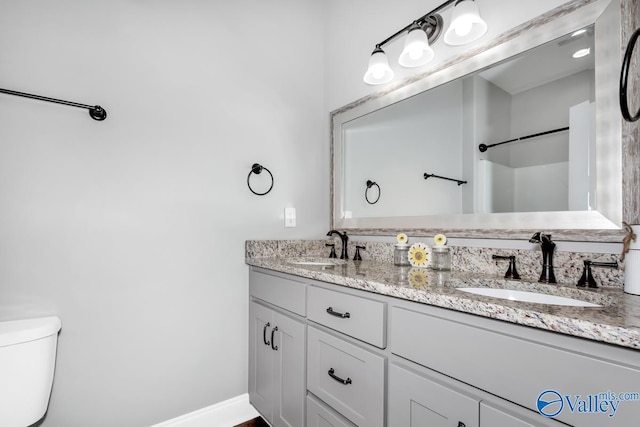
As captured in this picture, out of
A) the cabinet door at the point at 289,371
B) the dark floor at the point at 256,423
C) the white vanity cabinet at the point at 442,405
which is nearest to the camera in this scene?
the white vanity cabinet at the point at 442,405

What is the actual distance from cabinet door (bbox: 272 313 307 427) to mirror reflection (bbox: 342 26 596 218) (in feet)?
2.78

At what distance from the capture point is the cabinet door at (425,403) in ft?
2.57

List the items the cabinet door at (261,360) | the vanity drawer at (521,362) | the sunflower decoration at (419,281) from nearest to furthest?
the vanity drawer at (521,362) < the sunflower decoration at (419,281) < the cabinet door at (261,360)

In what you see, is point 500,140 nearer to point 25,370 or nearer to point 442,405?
point 442,405

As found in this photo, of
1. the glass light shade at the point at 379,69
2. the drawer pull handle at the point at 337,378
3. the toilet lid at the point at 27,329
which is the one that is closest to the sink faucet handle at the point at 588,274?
the drawer pull handle at the point at 337,378

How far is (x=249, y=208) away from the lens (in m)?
1.85

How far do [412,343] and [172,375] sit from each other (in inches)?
51.4

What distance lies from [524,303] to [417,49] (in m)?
1.21

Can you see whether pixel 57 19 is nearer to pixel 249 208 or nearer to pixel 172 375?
pixel 249 208

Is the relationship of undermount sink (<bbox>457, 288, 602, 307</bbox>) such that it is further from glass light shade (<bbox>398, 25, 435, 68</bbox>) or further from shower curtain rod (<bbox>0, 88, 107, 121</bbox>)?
shower curtain rod (<bbox>0, 88, 107, 121</bbox>)

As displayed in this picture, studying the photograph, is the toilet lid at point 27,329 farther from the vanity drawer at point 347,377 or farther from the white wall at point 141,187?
the vanity drawer at point 347,377

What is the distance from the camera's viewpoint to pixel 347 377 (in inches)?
44.4

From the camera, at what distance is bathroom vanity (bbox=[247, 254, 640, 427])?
60 centimetres

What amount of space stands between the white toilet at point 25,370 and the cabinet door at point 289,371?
0.90m
